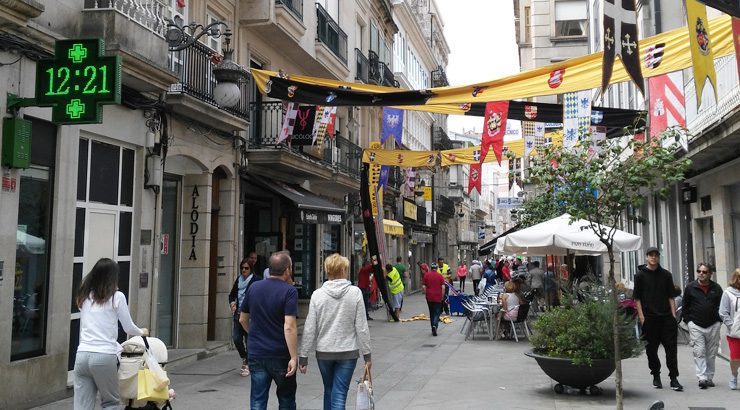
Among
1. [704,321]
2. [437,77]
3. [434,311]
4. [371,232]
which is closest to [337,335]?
[704,321]

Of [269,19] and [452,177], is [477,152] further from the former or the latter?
[452,177]

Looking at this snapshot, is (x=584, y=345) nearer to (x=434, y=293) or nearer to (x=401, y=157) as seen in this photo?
(x=434, y=293)

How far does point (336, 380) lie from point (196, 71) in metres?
8.17

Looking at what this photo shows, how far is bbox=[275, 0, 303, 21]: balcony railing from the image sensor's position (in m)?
15.7

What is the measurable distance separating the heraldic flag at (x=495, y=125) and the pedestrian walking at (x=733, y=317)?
4.70 meters

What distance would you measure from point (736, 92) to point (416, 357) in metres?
7.22

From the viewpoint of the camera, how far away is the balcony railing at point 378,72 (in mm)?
26562

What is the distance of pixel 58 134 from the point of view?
8.87 m

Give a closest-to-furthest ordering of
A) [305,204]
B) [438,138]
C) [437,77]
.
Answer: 1. [305,204]
2. [437,77]
3. [438,138]

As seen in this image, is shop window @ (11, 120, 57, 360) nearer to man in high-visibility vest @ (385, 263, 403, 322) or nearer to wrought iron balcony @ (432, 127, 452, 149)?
man in high-visibility vest @ (385, 263, 403, 322)

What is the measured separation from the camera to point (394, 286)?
20.5m

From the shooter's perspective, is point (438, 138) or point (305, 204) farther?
point (438, 138)

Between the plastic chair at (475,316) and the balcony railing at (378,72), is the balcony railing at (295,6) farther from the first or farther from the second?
the balcony railing at (378,72)

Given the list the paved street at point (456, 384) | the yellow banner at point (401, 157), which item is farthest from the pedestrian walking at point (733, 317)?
the yellow banner at point (401, 157)
